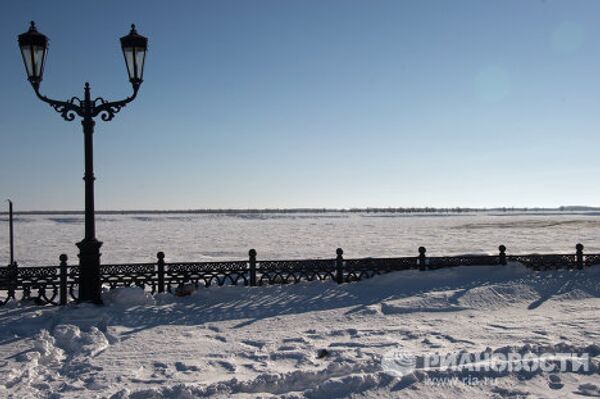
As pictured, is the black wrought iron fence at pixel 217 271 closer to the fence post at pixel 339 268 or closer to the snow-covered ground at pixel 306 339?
the fence post at pixel 339 268

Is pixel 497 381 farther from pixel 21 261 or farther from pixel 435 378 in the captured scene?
pixel 21 261

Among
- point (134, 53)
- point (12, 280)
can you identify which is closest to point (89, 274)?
point (12, 280)

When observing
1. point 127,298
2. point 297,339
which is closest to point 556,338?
point 297,339

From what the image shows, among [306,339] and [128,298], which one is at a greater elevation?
[128,298]

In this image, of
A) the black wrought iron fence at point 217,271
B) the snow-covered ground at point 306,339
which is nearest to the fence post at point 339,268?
the black wrought iron fence at point 217,271

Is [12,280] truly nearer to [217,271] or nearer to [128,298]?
[128,298]

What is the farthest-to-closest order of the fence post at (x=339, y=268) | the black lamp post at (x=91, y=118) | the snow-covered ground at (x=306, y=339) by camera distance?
1. the fence post at (x=339, y=268)
2. the black lamp post at (x=91, y=118)
3. the snow-covered ground at (x=306, y=339)

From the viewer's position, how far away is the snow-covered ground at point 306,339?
517cm

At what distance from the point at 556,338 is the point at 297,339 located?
3696 mm

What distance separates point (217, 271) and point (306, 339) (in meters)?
4.73

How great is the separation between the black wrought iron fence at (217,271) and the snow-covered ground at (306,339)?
818mm

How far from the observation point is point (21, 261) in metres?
20.8

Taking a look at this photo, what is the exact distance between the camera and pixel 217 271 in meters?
11.4

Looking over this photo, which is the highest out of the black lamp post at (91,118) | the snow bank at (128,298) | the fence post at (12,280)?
the black lamp post at (91,118)
